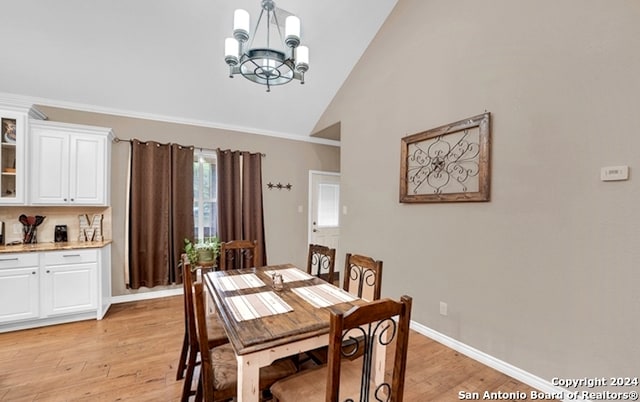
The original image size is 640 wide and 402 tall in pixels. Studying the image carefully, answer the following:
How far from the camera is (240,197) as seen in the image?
4.50 metres

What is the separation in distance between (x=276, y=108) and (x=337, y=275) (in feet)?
9.72

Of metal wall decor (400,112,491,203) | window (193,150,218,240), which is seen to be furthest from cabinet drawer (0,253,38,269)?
metal wall decor (400,112,491,203)

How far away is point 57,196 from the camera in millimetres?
3217

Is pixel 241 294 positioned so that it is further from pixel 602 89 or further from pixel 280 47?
pixel 280 47

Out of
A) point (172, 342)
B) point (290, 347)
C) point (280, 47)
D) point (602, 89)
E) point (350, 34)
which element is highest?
point (350, 34)

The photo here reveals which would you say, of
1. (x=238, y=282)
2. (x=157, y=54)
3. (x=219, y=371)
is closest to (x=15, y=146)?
(x=157, y=54)

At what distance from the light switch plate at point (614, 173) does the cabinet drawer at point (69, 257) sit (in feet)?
15.2

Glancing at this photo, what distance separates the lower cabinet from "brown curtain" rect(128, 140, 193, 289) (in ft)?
1.89

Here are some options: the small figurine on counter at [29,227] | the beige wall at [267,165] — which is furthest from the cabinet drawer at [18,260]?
the beige wall at [267,165]

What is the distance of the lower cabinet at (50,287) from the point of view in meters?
2.82

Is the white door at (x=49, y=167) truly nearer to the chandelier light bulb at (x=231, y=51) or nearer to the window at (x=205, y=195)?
the window at (x=205, y=195)

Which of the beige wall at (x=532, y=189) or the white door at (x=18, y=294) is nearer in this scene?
the beige wall at (x=532, y=189)

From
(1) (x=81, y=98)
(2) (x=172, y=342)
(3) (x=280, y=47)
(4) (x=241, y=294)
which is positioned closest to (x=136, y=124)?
(1) (x=81, y=98)

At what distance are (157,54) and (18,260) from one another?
2626 millimetres
